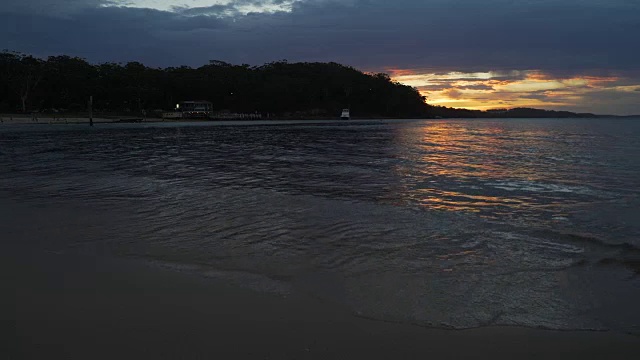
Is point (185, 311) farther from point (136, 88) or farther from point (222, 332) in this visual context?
point (136, 88)

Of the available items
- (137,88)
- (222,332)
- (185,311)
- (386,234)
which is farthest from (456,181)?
(137,88)

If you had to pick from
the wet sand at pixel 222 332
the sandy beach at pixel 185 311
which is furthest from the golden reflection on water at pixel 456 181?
the wet sand at pixel 222 332

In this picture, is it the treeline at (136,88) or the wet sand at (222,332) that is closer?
the wet sand at (222,332)

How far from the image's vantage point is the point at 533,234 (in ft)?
26.5

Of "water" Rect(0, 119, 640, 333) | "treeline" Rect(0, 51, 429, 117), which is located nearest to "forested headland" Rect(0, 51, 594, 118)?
"treeline" Rect(0, 51, 429, 117)

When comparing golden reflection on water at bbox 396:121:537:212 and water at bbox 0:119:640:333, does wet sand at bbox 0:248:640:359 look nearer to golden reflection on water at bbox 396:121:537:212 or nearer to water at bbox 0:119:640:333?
water at bbox 0:119:640:333

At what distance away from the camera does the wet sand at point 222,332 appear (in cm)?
379

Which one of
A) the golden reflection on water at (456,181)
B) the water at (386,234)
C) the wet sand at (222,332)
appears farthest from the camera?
the golden reflection on water at (456,181)

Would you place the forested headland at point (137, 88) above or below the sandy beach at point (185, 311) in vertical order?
above

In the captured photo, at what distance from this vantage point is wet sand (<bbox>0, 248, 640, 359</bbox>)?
3793mm

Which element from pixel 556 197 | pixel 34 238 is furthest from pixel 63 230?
pixel 556 197

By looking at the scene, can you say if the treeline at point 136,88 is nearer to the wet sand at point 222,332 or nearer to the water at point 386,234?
the water at point 386,234

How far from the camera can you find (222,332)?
13.5 ft

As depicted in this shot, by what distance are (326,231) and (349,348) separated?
434 centimetres
